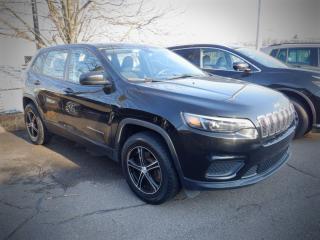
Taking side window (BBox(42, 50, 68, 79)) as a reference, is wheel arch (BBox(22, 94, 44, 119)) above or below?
below

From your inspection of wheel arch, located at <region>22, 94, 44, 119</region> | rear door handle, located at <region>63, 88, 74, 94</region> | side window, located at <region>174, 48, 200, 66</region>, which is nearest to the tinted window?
side window, located at <region>174, 48, 200, 66</region>

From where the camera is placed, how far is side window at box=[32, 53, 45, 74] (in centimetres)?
513

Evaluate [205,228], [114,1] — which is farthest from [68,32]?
[205,228]

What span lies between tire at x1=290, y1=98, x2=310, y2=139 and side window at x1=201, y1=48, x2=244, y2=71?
132 centimetres

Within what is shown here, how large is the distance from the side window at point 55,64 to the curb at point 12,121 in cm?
249

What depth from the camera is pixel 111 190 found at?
3766mm

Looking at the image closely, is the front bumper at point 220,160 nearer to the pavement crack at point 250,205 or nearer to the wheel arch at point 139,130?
the wheel arch at point 139,130

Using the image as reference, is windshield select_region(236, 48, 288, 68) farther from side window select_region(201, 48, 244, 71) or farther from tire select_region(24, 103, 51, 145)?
tire select_region(24, 103, 51, 145)

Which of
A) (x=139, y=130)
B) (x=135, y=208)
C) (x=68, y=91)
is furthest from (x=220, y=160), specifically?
(x=68, y=91)

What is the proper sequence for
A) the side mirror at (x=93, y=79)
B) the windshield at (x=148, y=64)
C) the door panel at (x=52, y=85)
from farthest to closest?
the door panel at (x=52, y=85)
the windshield at (x=148, y=64)
the side mirror at (x=93, y=79)

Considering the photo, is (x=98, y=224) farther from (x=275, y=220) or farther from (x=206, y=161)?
(x=275, y=220)

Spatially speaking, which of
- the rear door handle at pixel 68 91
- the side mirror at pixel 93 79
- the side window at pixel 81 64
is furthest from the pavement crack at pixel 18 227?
the side window at pixel 81 64

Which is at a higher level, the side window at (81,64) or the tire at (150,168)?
the side window at (81,64)

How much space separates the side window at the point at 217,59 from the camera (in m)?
5.95
